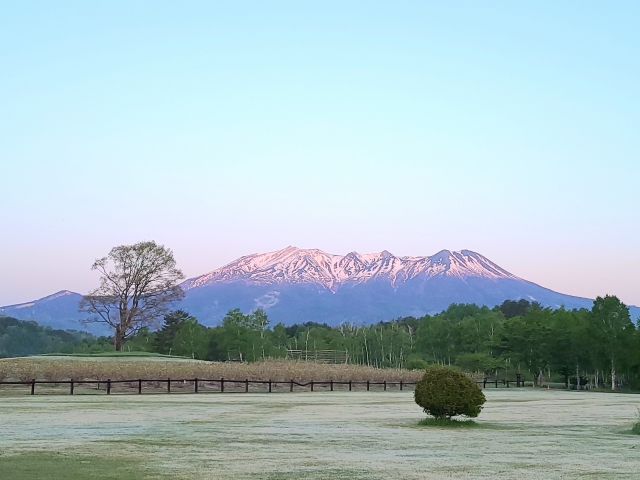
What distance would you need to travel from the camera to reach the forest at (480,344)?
192 ft

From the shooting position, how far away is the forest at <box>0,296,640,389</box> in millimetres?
58531

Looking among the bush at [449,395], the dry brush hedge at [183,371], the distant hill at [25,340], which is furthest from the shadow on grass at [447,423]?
the distant hill at [25,340]

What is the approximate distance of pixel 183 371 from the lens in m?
46.8

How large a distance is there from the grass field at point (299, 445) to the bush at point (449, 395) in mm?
777

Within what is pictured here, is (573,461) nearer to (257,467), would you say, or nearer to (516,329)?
(257,467)

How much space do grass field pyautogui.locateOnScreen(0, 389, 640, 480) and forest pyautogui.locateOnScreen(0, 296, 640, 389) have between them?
33.4 m

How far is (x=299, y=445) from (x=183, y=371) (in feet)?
106

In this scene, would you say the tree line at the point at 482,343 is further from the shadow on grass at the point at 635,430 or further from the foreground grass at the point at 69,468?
the foreground grass at the point at 69,468

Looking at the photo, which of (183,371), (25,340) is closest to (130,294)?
(183,371)

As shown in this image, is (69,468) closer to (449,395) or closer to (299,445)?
(299,445)

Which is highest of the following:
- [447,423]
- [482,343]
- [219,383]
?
[482,343]

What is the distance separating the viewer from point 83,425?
2014cm

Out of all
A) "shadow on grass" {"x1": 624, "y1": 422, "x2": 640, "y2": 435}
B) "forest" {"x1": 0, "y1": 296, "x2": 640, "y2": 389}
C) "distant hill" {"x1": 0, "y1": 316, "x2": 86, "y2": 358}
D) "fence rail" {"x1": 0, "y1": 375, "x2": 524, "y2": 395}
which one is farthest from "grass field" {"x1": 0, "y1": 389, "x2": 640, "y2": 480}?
"distant hill" {"x1": 0, "y1": 316, "x2": 86, "y2": 358}

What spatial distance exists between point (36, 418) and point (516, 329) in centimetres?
5145
